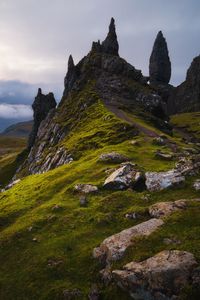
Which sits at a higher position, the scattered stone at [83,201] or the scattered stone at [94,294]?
the scattered stone at [83,201]

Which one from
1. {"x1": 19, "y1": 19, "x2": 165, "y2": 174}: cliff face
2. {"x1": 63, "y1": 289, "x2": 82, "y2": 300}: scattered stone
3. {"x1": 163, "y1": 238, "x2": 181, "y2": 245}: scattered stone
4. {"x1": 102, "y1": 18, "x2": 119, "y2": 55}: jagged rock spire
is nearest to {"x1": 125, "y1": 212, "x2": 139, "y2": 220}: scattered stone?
{"x1": 163, "y1": 238, "x2": 181, "y2": 245}: scattered stone

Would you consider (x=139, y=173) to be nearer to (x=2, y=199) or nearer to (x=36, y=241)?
(x=36, y=241)

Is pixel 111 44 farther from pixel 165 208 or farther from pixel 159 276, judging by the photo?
pixel 159 276

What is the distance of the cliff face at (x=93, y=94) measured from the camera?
11769 cm

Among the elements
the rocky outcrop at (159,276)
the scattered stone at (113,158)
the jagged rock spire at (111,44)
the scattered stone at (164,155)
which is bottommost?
the rocky outcrop at (159,276)

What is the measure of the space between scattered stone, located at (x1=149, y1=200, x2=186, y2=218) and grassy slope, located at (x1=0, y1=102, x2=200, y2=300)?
0.81m

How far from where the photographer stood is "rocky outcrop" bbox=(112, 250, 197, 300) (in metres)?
27.6

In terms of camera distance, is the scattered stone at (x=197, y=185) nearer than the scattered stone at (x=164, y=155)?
Yes

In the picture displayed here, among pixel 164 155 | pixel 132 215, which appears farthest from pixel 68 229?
pixel 164 155

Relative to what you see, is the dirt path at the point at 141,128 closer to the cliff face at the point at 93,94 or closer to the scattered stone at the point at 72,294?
the cliff face at the point at 93,94

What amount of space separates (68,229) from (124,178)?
1004 centimetres

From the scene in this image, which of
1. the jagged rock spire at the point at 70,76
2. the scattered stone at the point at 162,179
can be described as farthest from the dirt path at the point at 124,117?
the jagged rock spire at the point at 70,76

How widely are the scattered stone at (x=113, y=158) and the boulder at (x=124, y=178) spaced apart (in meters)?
6.76

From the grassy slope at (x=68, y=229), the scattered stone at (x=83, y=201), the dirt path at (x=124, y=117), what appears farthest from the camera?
the dirt path at (x=124, y=117)
